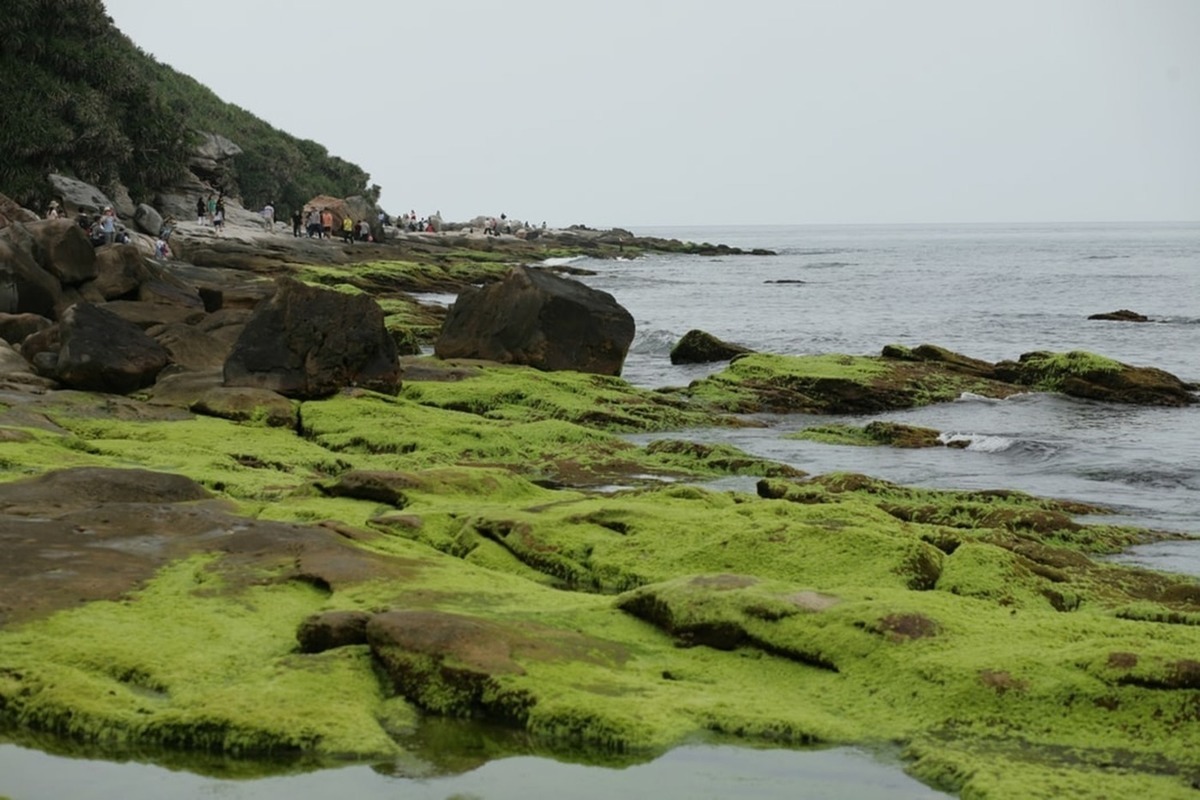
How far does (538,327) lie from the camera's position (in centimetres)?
2953

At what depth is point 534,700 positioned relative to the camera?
27.3 ft

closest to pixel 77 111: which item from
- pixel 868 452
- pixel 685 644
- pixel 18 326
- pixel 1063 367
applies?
pixel 18 326

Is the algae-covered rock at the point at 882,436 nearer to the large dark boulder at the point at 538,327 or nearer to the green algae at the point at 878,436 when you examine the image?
the green algae at the point at 878,436

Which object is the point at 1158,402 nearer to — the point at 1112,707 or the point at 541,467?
the point at 541,467

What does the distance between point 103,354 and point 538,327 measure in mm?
10127

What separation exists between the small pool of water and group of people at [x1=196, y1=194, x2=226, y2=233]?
64070 mm

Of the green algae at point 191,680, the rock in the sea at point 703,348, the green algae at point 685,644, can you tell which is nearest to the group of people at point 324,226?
the rock in the sea at point 703,348

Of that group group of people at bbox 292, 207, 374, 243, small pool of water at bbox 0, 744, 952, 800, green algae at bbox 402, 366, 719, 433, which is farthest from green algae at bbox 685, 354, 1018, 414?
group of people at bbox 292, 207, 374, 243

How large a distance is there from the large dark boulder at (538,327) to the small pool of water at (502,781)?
21786 millimetres

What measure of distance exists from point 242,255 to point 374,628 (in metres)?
50.5

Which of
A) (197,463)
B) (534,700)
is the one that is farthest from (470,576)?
(197,463)

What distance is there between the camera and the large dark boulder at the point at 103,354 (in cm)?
2194

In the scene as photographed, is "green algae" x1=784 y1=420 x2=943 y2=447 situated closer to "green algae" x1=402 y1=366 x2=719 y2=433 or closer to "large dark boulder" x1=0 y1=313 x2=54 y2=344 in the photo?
"green algae" x1=402 y1=366 x2=719 y2=433

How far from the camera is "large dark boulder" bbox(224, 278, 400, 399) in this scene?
2272 cm
